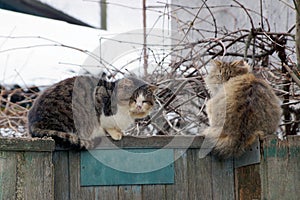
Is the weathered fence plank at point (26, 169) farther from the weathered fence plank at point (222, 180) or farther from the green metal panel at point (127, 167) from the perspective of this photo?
the weathered fence plank at point (222, 180)

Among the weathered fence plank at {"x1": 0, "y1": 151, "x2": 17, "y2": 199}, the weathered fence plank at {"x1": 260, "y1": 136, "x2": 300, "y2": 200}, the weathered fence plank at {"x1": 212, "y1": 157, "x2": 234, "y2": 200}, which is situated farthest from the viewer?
the weathered fence plank at {"x1": 212, "y1": 157, "x2": 234, "y2": 200}

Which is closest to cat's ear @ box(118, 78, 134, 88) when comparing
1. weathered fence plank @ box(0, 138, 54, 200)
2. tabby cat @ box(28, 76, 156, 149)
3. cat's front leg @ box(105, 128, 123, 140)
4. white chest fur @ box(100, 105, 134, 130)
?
tabby cat @ box(28, 76, 156, 149)

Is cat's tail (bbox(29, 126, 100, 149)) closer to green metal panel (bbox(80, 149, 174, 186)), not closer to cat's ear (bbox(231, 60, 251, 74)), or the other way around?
green metal panel (bbox(80, 149, 174, 186))

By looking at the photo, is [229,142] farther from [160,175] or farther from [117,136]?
[117,136]

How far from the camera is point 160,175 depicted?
2410 mm

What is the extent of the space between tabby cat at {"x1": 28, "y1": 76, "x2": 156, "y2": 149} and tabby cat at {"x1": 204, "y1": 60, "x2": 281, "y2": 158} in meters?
0.45

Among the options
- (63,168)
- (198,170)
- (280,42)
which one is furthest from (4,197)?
(280,42)

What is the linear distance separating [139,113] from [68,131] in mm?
613

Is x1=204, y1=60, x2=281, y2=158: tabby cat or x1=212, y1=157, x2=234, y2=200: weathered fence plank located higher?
x1=204, y1=60, x2=281, y2=158: tabby cat

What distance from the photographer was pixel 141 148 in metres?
2.42

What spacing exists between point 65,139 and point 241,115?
2.75 ft

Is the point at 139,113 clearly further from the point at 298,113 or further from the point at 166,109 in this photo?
the point at 298,113

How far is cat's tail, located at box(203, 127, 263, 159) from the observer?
2.37 meters

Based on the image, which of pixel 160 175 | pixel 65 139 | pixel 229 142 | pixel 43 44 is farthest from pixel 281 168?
pixel 43 44
